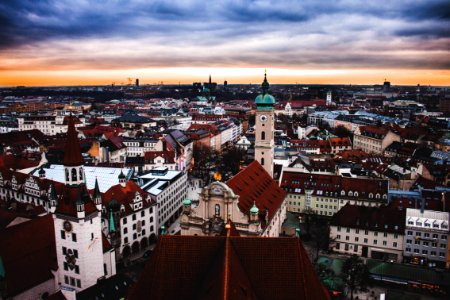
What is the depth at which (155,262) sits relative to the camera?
2766cm

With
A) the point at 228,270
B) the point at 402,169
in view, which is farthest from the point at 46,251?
the point at 402,169

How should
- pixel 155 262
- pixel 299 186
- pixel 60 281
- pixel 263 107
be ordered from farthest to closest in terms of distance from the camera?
pixel 299 186
pixel 263 107
pixel 60 281
pixel 155 262

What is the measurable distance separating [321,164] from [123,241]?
49191mm

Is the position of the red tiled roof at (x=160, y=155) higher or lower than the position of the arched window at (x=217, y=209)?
lower

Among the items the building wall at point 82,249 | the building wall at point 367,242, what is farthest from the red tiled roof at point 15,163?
the building wall at point 367,242

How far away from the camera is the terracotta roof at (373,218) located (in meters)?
60.7

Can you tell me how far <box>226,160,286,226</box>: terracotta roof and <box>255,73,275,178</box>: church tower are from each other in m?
7.15

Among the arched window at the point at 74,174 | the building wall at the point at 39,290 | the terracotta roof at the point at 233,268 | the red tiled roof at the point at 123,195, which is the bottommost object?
the building wall at the point at 39,290

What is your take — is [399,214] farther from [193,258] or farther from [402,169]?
[193,258]

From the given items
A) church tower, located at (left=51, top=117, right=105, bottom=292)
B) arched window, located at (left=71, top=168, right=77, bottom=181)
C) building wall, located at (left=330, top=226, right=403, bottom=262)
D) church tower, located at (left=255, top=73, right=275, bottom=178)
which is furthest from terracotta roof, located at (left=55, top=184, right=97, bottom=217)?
building wall, located at (left=330, top=226, right=403, bottom=262)

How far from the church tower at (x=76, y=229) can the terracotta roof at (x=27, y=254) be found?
202cm

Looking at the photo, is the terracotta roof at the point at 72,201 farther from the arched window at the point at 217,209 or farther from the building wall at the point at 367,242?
the building wall at the point at 367,242

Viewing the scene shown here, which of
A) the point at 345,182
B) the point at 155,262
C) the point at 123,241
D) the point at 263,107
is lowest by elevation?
the point at 123,241

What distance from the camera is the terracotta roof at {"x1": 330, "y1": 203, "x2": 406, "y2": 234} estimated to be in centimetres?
6072
